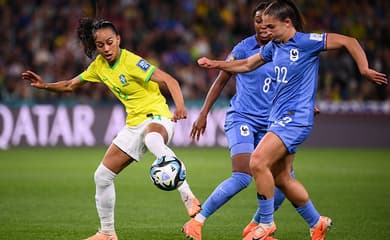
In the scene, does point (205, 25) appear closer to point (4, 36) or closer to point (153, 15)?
point (153, 15)

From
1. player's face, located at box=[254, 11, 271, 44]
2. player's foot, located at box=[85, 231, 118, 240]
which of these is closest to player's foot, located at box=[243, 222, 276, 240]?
player's foot, located at box=[85, 231, 118, 240]

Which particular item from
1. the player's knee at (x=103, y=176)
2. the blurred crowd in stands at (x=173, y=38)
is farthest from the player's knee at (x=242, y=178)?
the blurred crowd in stands at (x=173, y=38)

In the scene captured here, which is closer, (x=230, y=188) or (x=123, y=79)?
(x=230, y=188)

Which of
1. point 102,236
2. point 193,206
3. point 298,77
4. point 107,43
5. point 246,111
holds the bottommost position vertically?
point 102,236

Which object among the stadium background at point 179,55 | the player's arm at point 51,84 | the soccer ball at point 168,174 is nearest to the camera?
the soccer ball at point 168,174

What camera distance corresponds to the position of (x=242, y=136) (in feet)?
25.8

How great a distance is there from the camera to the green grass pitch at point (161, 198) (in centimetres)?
841

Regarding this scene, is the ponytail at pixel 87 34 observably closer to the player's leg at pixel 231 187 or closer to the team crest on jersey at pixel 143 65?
the team crest on jersey at pixel 143 65

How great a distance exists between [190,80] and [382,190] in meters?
10.1

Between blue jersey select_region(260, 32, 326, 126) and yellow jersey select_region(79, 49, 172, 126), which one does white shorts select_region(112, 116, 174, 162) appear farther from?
blue jersey select_region(260, 32, 326, 126)

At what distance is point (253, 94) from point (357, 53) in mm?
1523

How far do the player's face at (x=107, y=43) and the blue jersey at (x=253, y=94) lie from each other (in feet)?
3.86

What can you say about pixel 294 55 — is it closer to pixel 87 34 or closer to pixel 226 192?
pixel 226 192

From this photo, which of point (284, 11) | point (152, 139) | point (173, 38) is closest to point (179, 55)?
point (173, 38)
